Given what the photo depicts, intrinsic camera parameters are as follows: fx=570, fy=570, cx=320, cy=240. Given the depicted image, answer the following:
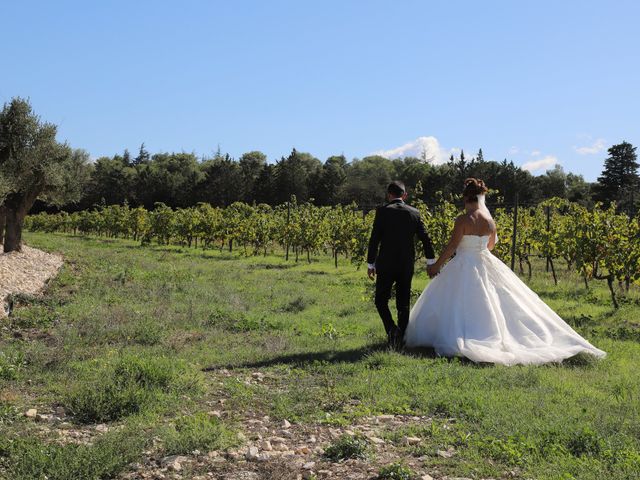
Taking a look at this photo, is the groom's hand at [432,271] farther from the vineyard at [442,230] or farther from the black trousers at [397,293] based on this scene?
the vineyard at [442,230]

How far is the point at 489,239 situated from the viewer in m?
6.93

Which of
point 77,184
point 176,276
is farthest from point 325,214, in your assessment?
point 176,276

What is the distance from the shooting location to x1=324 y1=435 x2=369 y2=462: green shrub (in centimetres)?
375

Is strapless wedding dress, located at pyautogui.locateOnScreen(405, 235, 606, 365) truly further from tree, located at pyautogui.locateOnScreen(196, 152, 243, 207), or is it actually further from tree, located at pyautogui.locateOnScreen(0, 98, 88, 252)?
tree, located at pyautogui.locateOnScreen(196, 152, 243, 207)

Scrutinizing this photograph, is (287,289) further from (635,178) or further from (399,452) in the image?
(635,178)

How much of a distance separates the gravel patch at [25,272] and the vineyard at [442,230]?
29.0 feet

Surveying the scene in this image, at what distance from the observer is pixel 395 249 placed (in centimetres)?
677

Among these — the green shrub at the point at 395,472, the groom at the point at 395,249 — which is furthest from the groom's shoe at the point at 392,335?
the green shrub at the point at 395,472

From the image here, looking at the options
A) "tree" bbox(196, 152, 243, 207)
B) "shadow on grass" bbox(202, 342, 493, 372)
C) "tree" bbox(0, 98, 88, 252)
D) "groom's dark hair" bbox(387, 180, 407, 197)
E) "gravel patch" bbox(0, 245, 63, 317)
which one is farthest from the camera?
"tree" bbox(196, 152, 243, 207)

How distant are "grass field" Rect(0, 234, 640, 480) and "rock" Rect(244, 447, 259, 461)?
47 mm

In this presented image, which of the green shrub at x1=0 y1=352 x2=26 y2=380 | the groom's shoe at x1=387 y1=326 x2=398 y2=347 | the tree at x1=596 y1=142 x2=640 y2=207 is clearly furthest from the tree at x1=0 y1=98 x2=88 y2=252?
the tree at x1=596 y1=142 x2=640 y2=207

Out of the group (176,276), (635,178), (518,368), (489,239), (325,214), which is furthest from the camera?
(635,178)

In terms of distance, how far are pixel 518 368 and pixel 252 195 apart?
186 ft

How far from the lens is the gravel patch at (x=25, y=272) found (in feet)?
37.6
